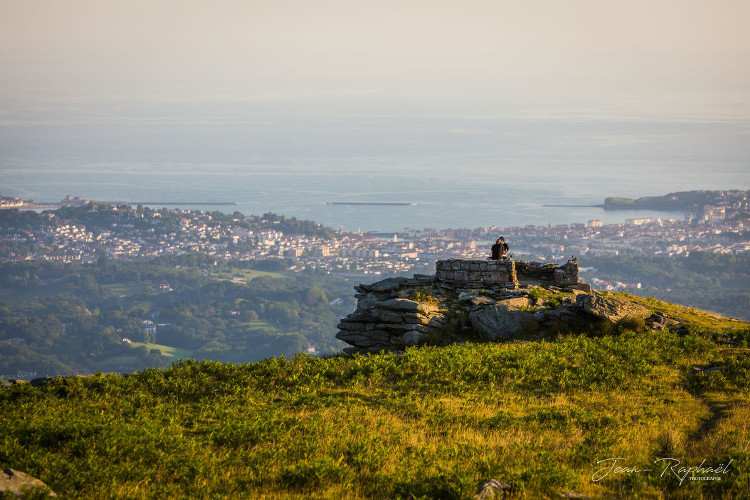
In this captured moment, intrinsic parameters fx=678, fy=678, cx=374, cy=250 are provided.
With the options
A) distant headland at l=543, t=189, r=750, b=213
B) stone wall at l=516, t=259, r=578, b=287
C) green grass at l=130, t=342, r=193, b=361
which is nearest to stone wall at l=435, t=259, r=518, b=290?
stone wall at l=516, t=259, r=578, b=287

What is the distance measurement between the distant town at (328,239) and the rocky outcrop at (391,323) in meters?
72.0

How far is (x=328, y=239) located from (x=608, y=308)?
355 feet

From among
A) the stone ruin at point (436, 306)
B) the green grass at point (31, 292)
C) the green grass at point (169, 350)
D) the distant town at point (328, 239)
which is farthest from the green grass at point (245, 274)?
the stone ruin at point (436, 306)

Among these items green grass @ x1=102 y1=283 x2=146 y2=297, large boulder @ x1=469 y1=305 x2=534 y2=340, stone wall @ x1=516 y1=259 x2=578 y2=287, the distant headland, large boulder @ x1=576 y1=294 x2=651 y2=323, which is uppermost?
the distant headland

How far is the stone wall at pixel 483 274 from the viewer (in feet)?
70.1

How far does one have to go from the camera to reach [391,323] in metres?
19.1

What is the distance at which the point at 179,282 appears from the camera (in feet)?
336

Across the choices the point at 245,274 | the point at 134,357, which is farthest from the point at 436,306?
the point at 245,274

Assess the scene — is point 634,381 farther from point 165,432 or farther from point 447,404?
point 165,432

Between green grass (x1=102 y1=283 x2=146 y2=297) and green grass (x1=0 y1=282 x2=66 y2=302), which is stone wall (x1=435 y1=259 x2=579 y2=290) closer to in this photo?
green grass (x1=102 y1=283 x2=146 y2=297)

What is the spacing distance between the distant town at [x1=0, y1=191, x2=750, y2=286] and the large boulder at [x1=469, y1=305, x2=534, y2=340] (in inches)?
2873

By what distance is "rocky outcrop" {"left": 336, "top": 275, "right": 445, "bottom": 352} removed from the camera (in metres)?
18.5

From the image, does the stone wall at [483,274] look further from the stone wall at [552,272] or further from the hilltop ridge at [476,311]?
the stone wall at [552,272]

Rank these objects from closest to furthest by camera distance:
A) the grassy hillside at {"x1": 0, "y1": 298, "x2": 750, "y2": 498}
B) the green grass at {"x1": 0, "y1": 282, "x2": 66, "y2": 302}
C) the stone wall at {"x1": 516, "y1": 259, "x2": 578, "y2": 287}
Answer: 1. the grassy hillside at {"x1": 0, "y1": 298, "x2": 750, "y2": 498}
2. the stone wall at {"x1": 516, "y1": 259, "x2": 578, "y2": 287}
3. the green grass at {"x1": 0, "y1": 282, "x2": 66, "y2": 302}
